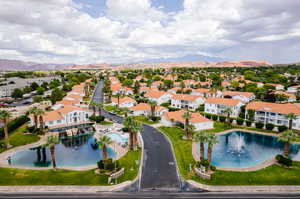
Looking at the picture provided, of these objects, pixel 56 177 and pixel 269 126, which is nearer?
pixel 56 177

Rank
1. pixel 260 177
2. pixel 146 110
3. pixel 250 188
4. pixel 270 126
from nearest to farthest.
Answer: pixel 250 188
pixel 260 177
pixel 270 126
pixel 146 110

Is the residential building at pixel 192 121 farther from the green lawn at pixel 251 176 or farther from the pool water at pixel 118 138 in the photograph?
the green lawn at pixel 251 176

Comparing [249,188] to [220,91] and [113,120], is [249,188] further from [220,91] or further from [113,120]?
[220,91]

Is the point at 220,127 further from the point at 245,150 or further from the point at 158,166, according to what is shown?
the point at 158,166

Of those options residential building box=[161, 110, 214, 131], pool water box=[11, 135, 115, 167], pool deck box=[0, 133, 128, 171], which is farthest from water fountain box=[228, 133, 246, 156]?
pool water box=[11, 135, 115, 167]

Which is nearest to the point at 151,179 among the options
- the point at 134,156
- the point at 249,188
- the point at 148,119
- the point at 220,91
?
the point at 134,156

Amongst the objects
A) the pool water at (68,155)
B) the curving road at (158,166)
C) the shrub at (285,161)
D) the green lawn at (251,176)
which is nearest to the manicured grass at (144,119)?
the curving road at (158,166)

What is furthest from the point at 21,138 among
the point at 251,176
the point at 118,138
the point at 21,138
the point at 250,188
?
the point at 251,176

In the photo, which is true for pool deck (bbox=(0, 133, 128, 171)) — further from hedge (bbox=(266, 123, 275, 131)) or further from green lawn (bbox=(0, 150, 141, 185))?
hedge (bbox=(266, 123, 275, 131))
